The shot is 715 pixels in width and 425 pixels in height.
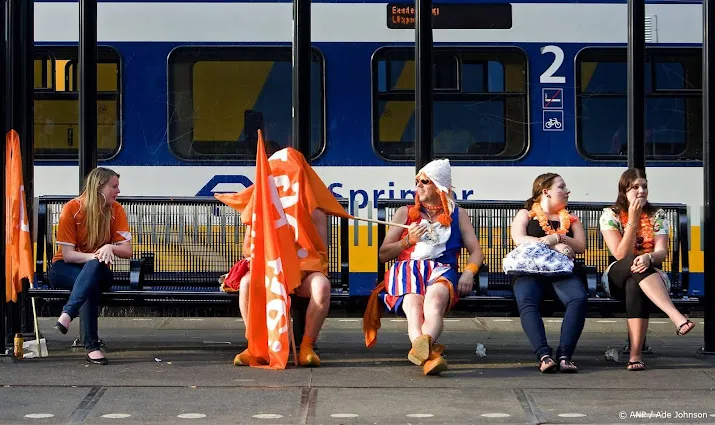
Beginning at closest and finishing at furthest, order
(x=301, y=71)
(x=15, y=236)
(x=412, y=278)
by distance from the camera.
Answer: (x=412, y=278) < (x=15, y=236) < (x=301, y=71)

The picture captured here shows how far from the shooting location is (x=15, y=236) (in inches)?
295

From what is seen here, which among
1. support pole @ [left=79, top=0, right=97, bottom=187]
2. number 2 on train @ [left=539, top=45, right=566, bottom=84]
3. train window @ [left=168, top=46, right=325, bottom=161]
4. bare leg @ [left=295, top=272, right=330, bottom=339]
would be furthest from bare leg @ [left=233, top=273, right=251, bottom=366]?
number 2 on train @ [left=539, top=45, right=566, bottom=84]

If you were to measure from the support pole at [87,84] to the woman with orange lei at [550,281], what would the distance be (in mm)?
2895

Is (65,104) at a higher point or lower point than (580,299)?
higher

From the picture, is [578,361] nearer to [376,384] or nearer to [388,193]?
[376,384]

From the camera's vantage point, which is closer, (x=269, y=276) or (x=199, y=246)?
(x=269, y=276)

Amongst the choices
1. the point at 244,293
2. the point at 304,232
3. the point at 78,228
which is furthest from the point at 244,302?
the point at 78,228

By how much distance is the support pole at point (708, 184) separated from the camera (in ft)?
24.5

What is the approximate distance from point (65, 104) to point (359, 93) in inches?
107

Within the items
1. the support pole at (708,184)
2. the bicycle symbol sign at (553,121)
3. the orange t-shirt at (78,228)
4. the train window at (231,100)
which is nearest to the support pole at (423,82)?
the support pole at (708,184)

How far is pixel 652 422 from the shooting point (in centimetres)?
555

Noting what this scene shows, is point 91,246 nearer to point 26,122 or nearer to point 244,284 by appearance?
point 244,284

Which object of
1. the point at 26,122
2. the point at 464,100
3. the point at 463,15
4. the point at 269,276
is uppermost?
Result: the point at 463,15

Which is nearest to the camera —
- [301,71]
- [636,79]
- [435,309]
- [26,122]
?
[435,309]
